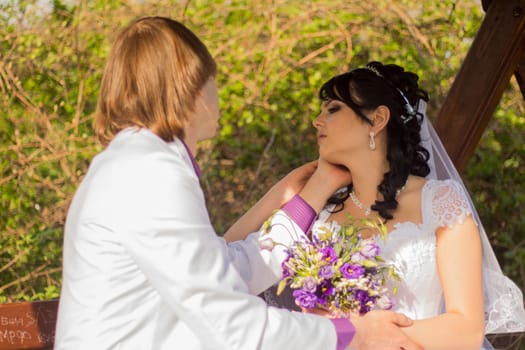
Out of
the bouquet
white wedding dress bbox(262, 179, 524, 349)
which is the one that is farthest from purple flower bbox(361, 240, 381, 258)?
white wedding dress bbox(262, 179, 524, 349)

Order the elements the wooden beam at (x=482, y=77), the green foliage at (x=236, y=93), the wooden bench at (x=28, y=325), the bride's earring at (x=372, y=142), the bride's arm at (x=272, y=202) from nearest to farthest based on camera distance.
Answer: the bride's earring at (x=372, y=142)
the bride's arm at (x=272, y=202)
the wooden beam at (x=482, y=77)
the wooden bench at (x=28, y=325)
the green foliage at (x=236, y=93)

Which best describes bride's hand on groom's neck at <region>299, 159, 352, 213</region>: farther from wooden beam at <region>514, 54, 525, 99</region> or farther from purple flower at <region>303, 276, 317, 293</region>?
wooden beam at <region>514, 54, 525, 99</region>

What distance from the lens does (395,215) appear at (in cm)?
349

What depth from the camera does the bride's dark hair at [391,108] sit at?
350 cm

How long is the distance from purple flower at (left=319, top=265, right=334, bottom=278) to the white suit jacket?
21.0 inches

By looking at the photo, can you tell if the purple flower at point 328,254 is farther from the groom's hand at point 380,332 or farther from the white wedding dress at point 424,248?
the white wedding dress at point 424,248

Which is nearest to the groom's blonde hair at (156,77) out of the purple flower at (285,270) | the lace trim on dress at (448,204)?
the purple flower at (285,270)

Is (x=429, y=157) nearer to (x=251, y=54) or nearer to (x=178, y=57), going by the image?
(x=178, y=57)

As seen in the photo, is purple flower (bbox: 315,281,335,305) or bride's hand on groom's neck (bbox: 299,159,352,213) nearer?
purple flower (bbox: 315,281,335,305)

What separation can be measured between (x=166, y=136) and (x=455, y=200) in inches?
56.4

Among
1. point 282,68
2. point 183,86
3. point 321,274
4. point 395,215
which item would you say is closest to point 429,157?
point 395,215

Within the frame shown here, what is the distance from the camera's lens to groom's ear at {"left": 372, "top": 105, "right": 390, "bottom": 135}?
3.50 meters

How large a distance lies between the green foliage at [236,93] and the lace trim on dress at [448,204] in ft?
10.1

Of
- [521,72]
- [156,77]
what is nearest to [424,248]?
[521,72]
